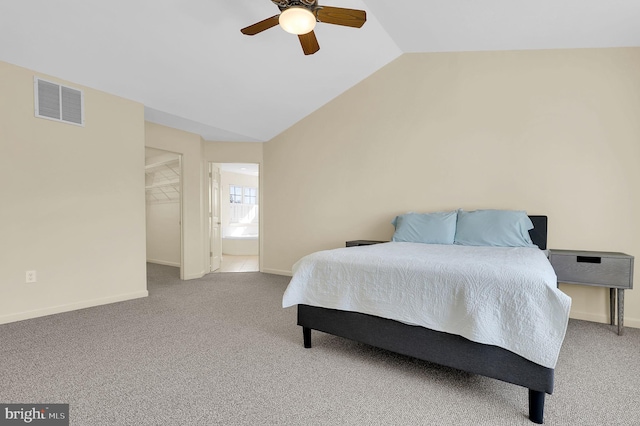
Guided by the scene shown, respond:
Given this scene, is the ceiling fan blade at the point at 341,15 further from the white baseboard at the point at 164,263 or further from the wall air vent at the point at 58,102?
the white baseboard at the point at 164,263

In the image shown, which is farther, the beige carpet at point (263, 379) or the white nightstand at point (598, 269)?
the white nightstand at point (598, 269)

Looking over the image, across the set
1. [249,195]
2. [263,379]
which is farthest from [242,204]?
[263,379]

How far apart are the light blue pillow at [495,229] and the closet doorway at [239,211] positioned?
572 centimetres

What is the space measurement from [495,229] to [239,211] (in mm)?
8000

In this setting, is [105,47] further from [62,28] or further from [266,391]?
[266,391]

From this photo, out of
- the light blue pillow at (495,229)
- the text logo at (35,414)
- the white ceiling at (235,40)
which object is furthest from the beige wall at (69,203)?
the light blue pillow at (495,229)

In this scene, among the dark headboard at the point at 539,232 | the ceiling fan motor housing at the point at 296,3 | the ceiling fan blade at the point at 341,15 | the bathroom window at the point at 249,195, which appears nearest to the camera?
the ceiling fan motor housing at the point at 296,3

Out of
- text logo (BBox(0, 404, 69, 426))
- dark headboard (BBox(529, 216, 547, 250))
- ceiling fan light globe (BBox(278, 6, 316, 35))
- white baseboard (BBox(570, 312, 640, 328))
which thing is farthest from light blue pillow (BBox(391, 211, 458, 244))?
text logo (BBox(0, 404, 69, 426))

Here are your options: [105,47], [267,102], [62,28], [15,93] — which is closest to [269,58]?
[267,102]

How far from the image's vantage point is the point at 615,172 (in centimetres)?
308

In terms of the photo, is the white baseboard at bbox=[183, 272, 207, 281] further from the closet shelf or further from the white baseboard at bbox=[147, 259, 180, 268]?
the closet shelf

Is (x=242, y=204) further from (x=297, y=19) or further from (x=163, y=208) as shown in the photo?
(x=297, y=19)

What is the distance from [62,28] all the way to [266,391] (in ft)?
11.0

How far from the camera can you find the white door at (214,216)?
555 cm
